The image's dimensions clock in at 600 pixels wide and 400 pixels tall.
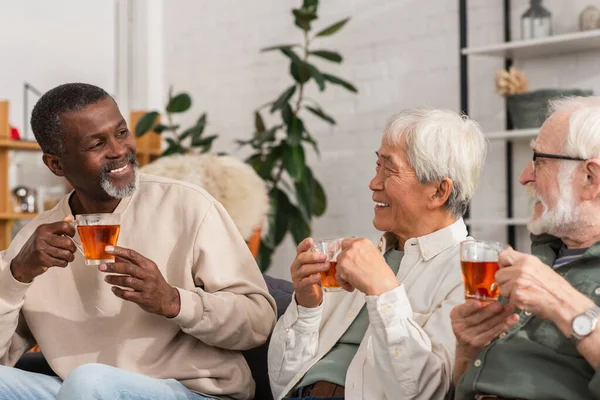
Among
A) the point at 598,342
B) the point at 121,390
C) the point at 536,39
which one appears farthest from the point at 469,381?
the point at 536,39

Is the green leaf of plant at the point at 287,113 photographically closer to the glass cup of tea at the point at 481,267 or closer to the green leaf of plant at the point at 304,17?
the green leaf of plant at the point at 304,17

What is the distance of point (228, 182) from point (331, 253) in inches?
70.3

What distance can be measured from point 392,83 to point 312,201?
77 centimetres

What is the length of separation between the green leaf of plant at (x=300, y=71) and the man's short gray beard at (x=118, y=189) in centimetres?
249

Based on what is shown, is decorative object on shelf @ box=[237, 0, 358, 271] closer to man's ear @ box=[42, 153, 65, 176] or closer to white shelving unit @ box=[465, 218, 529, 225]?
white shelving unit @ box=[465, 218, 529, 225]

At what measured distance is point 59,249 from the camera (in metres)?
2.11

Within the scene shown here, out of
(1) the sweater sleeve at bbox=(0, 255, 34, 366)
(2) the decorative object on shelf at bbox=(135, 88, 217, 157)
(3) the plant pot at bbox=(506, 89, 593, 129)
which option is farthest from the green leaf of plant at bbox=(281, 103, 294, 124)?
(1) the sweater sleeve at bbox=(0, 255, 34, 366)

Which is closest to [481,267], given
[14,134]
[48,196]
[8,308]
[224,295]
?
[224,295]

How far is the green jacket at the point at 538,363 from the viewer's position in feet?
5.37

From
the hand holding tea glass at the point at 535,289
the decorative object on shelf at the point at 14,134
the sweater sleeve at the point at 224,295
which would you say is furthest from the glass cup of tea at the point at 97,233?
the decorative object on shelf at the point at 14,134

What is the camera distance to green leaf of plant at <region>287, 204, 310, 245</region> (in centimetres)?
478

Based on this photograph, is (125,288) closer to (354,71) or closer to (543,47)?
(543,47)

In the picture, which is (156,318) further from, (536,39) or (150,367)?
(536,39)

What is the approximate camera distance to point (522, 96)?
13.2 ft
